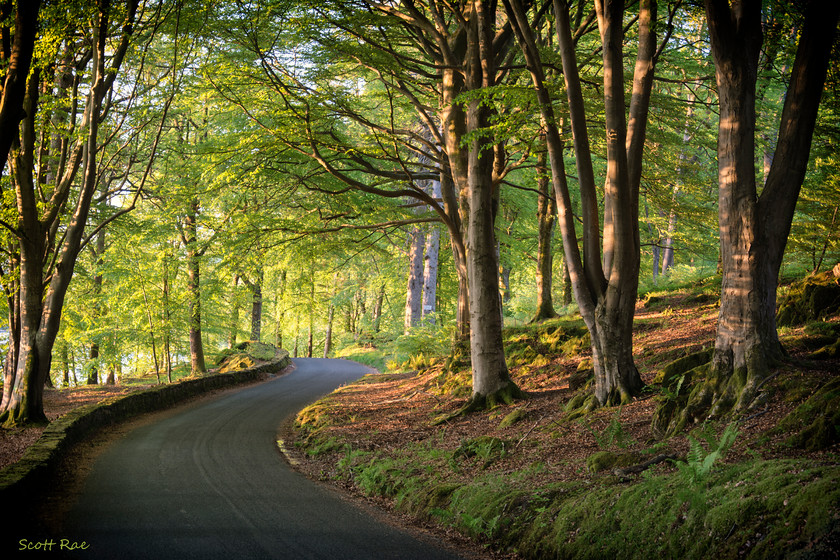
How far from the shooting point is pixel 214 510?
638 cm

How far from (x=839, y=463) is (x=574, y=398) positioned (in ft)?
15.7

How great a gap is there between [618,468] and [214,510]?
14.3 feet

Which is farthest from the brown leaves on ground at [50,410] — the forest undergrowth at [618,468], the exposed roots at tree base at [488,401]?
the exposed roots at tree base at [488,401]

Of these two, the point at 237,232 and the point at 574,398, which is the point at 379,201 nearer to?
the point at 237,232

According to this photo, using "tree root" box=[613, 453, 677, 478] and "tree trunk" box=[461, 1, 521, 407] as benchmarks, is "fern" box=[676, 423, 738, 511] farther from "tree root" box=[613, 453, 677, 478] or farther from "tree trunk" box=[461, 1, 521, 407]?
"tree trunk" box=[461, 1, 521, 407]

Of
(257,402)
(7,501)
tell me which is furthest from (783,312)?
(257,402)

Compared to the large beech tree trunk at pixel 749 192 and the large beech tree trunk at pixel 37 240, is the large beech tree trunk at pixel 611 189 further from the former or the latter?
the large beech tree trunk at pixel 37 240

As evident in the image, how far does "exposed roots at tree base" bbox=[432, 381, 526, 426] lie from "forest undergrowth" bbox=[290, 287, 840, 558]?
0.20 metres

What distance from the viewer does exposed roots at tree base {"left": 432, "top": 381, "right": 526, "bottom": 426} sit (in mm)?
10531

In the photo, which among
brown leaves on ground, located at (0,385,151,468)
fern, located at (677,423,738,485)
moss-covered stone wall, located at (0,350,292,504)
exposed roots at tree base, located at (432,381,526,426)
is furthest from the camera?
exposed roots at tree base, located at (432,381,526,426)

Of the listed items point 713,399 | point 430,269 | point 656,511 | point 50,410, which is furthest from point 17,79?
point 430,269

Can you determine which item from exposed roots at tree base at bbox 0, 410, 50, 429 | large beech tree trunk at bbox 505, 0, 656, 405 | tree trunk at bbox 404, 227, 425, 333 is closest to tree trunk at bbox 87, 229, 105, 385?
exposed roots at tree base at bbox 0, 410, 50, 429

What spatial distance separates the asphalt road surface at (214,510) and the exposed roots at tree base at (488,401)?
10.2ft

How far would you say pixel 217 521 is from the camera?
5.98 metres
